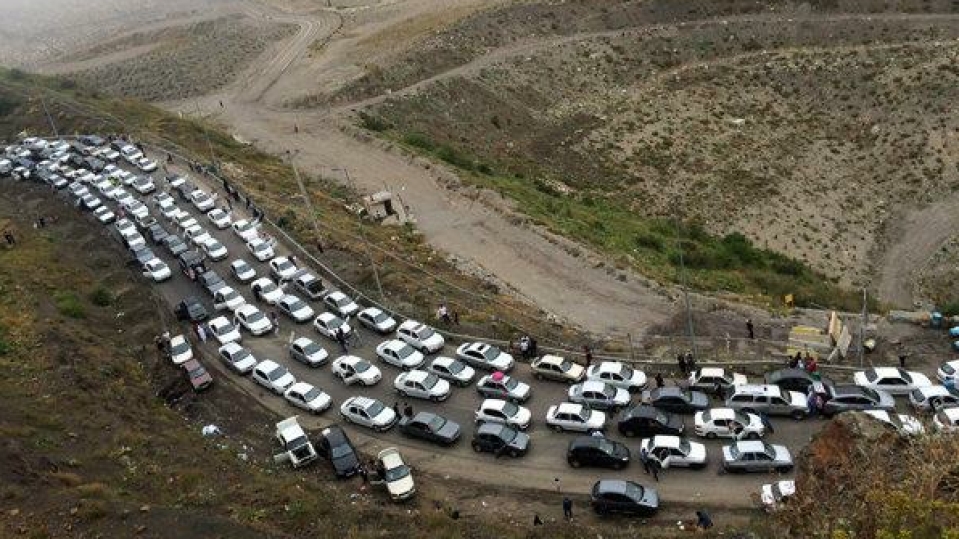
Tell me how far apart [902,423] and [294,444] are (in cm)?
2572

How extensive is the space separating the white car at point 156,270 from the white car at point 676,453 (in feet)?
120

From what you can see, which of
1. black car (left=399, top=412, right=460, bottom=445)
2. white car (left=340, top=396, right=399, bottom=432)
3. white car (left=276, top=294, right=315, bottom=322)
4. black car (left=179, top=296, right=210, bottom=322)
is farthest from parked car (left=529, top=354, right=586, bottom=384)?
black car (left=179, top=296, right=210, bottom=322)

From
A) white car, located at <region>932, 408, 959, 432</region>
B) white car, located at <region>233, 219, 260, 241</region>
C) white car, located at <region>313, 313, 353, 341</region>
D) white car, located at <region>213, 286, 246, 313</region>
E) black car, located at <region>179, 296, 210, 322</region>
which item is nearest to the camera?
white car, located at <region>932, 408, 959, 432</region>

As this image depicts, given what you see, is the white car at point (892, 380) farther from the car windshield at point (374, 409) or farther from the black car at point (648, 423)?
the car windshield at point (374, 409)

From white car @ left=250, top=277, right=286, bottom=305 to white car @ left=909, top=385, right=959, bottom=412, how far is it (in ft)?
116

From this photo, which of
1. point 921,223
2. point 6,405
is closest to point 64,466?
point 6,405

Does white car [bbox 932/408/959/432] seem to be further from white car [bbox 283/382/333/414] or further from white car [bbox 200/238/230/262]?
white car [bbox 200/238/230/262]

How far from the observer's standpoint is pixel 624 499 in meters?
33.2

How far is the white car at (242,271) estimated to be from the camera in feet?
185

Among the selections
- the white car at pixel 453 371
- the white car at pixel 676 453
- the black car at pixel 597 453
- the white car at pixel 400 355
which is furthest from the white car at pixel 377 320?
the white car at pixel 676 453

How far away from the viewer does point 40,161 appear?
8081cm

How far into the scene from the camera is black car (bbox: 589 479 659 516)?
33156mm

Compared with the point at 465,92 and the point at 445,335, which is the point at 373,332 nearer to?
the point at 445,335

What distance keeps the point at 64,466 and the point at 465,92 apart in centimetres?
6384
